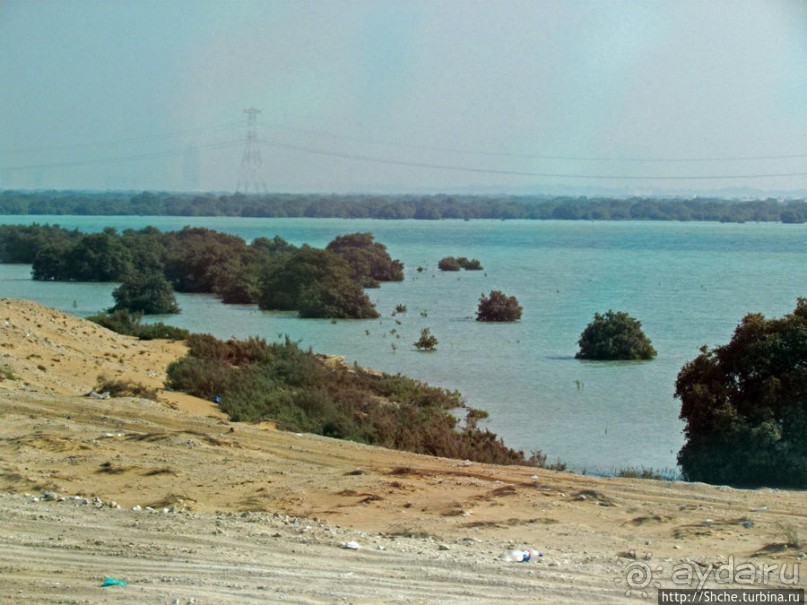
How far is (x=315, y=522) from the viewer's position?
31.4 feet

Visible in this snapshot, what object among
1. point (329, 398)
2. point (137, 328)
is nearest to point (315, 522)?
point (329, 398)

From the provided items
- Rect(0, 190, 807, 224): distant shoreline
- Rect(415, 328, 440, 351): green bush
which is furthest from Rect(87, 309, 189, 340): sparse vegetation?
Rect(0, 190, 807, 224): distant shoreline

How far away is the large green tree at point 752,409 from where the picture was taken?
12984 mm

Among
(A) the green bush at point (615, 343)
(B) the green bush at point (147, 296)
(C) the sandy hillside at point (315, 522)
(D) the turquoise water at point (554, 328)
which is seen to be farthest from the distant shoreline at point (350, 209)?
(C) the sandy hillside at point (315, 522)

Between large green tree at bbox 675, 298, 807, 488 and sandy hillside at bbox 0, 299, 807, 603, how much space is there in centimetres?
115

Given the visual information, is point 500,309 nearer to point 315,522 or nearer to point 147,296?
point 147,296

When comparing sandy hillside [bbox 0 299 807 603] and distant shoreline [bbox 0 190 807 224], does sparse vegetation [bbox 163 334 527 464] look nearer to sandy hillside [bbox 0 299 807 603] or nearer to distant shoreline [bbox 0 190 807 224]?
sandy hillside [bbox 0 299 807 603]

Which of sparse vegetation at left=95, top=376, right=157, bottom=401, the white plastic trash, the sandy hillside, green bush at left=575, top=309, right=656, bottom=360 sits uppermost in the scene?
green bush at left=575, top=309, right=656, bottom=360

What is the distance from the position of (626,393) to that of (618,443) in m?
5.04

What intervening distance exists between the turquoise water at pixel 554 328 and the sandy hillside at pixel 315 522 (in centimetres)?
414

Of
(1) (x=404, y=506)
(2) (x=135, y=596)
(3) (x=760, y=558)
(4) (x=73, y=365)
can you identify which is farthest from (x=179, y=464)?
(4) (x=73, y=365)

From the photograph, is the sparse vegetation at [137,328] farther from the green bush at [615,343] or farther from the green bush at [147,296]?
the green bush at [615,343]

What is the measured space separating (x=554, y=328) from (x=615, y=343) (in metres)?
8.09

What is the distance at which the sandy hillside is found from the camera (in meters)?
7.48
